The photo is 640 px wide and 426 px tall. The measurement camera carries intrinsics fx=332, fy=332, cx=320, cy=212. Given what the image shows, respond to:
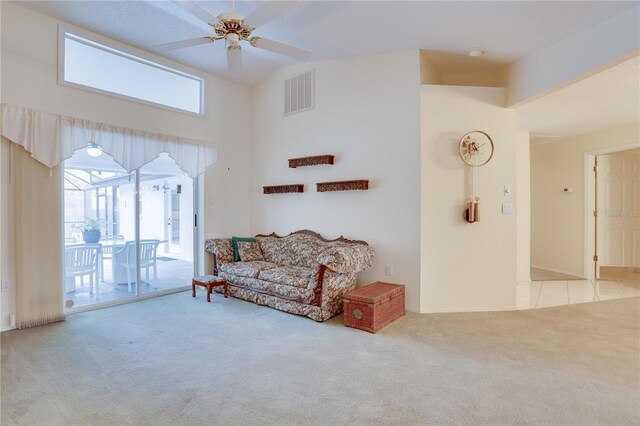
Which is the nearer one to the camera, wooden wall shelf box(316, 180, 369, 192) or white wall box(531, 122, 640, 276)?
wooden wall shelf box(316, 180, 369, 192)

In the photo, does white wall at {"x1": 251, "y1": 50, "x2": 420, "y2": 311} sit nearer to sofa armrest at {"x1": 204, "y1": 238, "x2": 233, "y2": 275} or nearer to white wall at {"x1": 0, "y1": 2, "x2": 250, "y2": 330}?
white wall at {"x1": 0, "y1": 2, "x2": 250, "y2": 330}

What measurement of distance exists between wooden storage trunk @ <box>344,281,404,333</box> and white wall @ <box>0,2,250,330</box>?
2769 millimetres

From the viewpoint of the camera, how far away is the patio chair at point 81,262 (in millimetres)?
4016

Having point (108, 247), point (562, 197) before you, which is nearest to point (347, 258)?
point (108, 247)

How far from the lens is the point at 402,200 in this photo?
13.5ft

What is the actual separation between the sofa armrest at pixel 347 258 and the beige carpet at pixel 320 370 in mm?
627

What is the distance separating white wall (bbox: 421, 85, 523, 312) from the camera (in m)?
4.02

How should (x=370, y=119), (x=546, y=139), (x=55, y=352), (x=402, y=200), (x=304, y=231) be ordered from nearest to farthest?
(x=55, y=352) < (x=402, y=200) < (x=370, y=119) < (x=304, y=231) < (x=546, y=139)

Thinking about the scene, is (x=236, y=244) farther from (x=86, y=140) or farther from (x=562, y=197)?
(x=562, y=197)

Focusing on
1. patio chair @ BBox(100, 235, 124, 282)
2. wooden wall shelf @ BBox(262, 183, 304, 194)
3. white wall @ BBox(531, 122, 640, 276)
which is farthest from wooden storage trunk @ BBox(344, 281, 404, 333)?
white wall @ BBox(531, 122, 640, 276)

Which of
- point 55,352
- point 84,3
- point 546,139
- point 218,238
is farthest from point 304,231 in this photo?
point 546,139

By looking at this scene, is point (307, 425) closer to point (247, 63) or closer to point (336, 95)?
point (336, 95)

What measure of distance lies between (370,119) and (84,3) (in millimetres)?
3385

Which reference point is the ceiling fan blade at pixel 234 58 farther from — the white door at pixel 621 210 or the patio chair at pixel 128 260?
the white door at pixel 621 210
